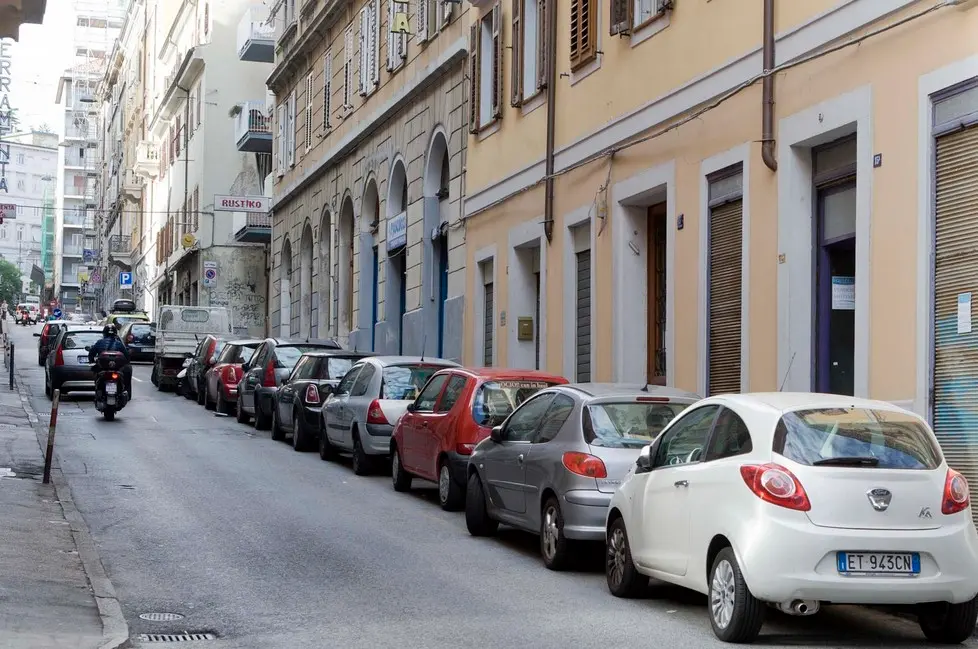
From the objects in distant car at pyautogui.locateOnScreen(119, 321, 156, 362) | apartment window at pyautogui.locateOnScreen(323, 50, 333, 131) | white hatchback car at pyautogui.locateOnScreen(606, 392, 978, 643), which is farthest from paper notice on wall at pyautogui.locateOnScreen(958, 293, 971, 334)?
distant car at pyautogui.locateOnScreen(119, 321, 156, 362)

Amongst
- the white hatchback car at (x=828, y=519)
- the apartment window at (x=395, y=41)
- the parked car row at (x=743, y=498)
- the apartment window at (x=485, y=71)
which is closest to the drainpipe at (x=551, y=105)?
the apartment window at (x=485, y=71)

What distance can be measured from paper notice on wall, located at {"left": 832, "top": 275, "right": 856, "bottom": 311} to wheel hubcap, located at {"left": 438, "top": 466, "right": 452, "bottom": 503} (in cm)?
417

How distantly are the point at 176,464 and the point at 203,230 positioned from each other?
40.4m

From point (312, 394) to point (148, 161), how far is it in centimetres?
6060

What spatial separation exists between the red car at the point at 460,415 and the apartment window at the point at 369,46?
19.5m

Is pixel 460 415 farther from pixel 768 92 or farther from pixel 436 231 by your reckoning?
pixel 436 231

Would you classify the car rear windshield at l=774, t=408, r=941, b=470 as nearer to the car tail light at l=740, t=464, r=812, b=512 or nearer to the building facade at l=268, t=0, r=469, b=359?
the car tail light at l=740, t=464, r=812, b=512

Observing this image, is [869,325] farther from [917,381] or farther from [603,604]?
[603,604]

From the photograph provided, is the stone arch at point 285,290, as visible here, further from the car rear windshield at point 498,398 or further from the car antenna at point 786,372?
the car antenna at point 786,372

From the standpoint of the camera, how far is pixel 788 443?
28.3 feet

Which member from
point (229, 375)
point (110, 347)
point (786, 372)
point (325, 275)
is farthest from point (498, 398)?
point (325, 275)

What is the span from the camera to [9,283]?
16050 cm

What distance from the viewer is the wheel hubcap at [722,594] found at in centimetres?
865

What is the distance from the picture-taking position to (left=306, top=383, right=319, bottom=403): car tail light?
21688 millimetres
